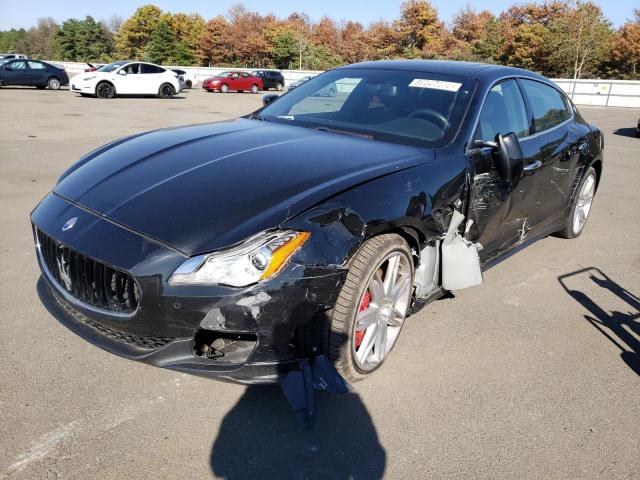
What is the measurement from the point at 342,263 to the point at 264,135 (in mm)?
1365

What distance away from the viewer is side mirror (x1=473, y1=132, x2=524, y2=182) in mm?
3299

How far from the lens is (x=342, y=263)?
2.41 meters

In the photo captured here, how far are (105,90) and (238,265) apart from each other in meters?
22.4

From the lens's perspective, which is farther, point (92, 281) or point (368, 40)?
point (368, 40)

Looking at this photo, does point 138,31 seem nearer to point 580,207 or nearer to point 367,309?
point 580,207

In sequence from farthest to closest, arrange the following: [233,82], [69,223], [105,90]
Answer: [233,82]
[105,90]
[69,223]

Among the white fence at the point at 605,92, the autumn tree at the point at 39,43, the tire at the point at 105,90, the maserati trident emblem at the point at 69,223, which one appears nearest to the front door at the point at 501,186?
the maserati trident emblem at the point at 69,223

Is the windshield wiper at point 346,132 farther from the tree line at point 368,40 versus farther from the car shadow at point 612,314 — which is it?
the tree line at point 368,40

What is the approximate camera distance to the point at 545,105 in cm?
442

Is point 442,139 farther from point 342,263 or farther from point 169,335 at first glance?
point 169,335

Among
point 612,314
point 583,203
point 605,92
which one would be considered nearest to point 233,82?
point 605,92

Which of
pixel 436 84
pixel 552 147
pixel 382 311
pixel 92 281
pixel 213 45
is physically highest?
pixel 213 45

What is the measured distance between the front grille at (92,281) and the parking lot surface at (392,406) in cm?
51

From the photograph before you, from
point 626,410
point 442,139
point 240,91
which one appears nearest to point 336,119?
point 442,139
